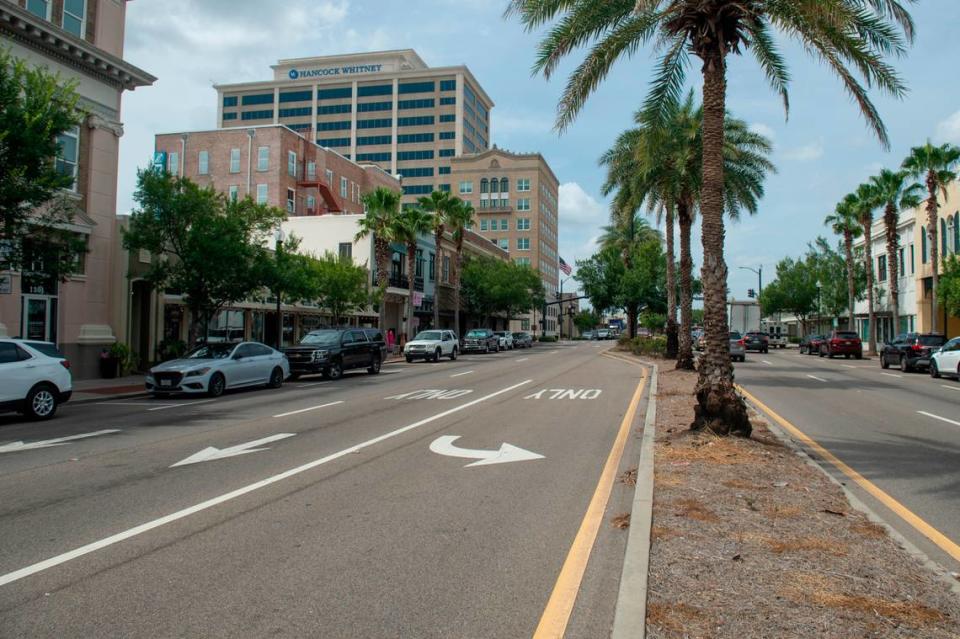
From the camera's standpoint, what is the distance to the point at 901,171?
41.2 meters

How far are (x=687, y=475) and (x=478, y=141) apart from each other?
364 feet

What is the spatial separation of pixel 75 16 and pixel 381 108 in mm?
82938

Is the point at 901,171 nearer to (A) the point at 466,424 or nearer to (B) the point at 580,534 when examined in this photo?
(A) the point at 466,424

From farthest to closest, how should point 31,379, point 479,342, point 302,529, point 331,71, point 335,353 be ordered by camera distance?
point 331,71
point 479,342
point 335,353
point 31,379
point 302,529

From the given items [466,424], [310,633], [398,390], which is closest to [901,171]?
[398,390]

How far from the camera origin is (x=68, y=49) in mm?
22500

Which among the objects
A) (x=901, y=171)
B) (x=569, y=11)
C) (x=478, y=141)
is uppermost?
(x=478, y=141)

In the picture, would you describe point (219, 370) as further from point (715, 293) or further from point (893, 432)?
point (893, 432)

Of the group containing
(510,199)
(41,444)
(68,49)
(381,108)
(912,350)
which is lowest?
(41,444)

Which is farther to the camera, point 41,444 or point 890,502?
point 41,444

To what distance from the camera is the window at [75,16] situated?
2331cm

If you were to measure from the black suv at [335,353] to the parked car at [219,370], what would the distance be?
1.86 m

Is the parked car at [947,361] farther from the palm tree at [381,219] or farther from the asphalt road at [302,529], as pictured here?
the palm tree at [381,219]

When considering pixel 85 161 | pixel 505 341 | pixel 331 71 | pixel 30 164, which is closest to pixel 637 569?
pixel 30 164
